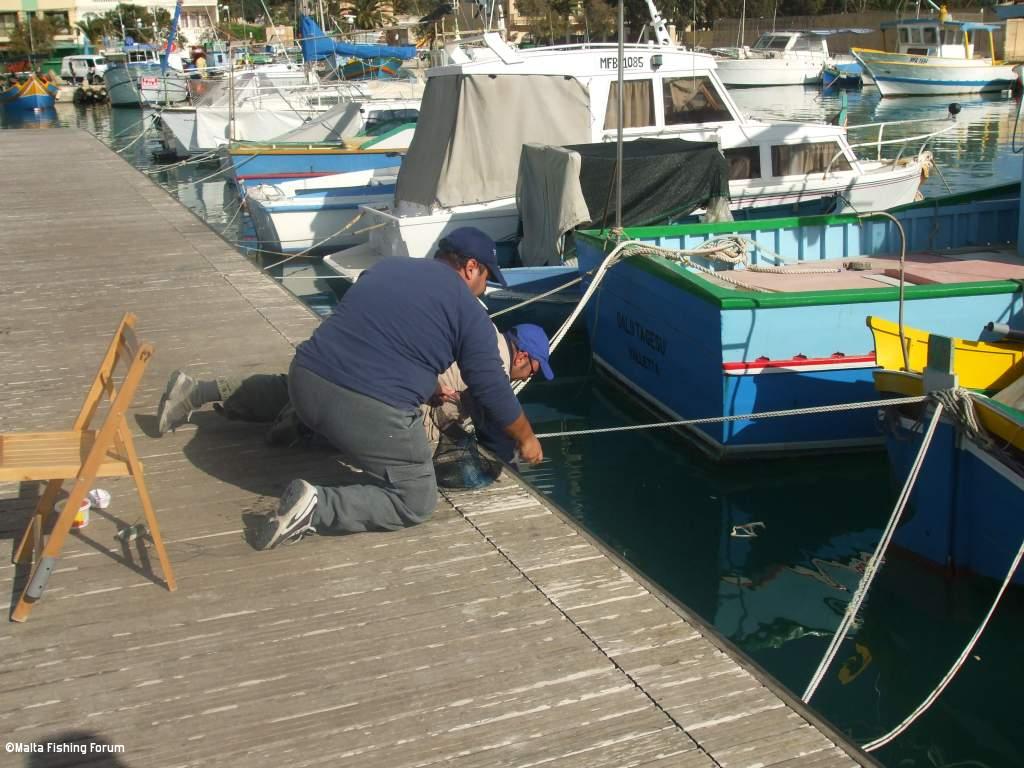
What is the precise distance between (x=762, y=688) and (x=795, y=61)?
5627 centimetres

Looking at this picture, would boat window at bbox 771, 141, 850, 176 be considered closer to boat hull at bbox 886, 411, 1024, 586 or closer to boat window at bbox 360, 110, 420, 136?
boat hull at bbox 886, 411, 1024, 586

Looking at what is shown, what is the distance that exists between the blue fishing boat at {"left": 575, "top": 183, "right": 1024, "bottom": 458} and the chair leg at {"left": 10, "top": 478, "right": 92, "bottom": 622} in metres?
5.26

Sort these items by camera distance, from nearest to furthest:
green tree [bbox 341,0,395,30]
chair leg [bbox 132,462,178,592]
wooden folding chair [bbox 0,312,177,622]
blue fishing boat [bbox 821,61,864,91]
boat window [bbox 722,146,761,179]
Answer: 1. wooden folding chair [bbox 0,312,177,622]
2. chair leg [bbox 132,462,178,592]
3. boat window [bbox 722,146,761,179]
4. blue fishing boat [bbox 821,61,864,91]
5. green tree [bbox 341,0,395,30]

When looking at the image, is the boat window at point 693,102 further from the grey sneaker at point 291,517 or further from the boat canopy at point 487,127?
the grey sneaker at point 291,517

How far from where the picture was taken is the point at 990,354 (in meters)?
7.40

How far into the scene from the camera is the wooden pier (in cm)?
349

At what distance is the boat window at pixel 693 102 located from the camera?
46.8ft

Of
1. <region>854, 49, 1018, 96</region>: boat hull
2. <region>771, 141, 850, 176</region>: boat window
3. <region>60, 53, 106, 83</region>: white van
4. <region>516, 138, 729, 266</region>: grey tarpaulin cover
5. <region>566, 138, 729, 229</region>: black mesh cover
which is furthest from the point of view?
<region>60, 53, 106, 83</region>: white van

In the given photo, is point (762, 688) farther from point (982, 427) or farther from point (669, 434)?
point (669, 434)

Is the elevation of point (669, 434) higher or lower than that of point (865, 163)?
lower

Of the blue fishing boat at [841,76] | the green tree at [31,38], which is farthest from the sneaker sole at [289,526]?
the green tree at [31,38]

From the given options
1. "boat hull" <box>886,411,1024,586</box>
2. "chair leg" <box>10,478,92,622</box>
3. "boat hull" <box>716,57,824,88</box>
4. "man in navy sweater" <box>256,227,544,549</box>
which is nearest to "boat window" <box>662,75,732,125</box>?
"boat hull" <box>886,411,1024,586</box>

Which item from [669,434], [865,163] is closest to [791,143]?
[865,163]

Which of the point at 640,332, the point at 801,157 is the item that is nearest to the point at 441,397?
the point at 640,332
